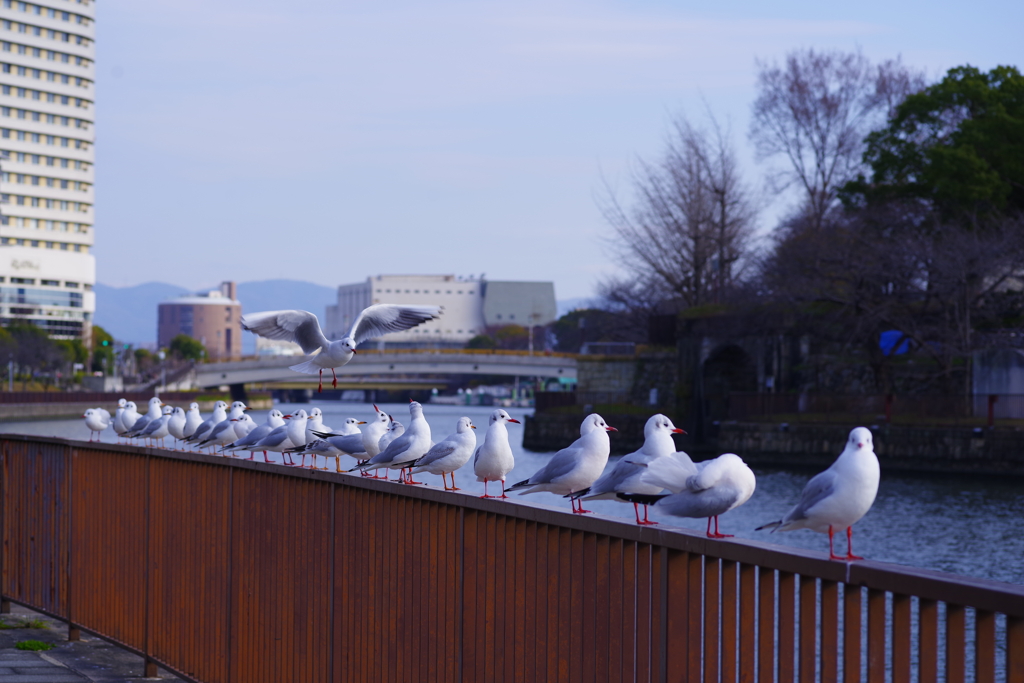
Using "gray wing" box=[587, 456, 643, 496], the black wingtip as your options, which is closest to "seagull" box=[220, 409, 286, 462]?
"gray wing" box=[587, 456, 643, 496]

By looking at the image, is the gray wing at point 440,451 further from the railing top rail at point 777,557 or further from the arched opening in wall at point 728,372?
the arched opening in wall at point 728,372

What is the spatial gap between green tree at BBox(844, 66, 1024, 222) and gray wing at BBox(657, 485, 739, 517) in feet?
115

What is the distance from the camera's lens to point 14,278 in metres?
109

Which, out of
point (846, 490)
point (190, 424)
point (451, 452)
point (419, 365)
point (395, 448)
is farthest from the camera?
point (419, 365)

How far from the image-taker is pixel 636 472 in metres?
4.53

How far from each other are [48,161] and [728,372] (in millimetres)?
90933

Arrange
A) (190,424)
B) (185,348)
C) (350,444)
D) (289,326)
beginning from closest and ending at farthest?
(350,444)
(289,326)
(190,424)
(185,348)

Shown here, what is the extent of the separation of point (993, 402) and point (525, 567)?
30.6m

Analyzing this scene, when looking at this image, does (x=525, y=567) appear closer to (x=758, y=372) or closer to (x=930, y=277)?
(x=930, y=277)

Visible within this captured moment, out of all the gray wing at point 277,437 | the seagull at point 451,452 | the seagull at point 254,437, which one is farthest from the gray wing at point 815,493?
the seagull at point 254,437

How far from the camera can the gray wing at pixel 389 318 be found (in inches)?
339

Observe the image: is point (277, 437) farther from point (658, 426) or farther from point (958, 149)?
point (958, 149)

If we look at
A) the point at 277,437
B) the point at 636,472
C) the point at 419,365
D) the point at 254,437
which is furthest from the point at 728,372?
the point at 636,472

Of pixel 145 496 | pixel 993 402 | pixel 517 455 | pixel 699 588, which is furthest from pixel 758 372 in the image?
pixel 699 588
